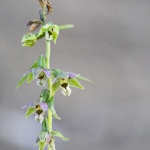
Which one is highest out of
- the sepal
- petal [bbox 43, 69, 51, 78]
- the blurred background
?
the blurred background

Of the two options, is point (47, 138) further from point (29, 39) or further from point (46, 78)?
point (29, 39)

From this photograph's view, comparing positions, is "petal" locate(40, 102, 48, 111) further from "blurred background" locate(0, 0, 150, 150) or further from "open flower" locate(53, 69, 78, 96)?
"blurred background" locate(0, 0, 150, 150)

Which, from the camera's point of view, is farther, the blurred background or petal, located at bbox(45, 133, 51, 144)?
the blurred background

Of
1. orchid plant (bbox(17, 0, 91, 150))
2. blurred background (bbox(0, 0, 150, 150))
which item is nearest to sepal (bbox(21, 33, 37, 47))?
orchid plant (bbox(17, 0, 91, 150))

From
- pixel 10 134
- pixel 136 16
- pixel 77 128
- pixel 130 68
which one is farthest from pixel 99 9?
pixel 10 134

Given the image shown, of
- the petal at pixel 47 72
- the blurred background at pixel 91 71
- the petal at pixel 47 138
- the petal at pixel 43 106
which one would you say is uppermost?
the blurred background at pixel 91 71

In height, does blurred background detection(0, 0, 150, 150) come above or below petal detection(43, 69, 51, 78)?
above

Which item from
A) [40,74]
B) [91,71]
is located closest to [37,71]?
[40,74]

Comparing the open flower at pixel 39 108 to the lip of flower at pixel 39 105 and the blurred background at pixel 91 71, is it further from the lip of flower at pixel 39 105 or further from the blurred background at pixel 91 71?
the blurred background at pixel 91 71

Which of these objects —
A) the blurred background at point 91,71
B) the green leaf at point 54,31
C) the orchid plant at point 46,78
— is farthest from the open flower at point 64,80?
the blurred background at point 91,71
